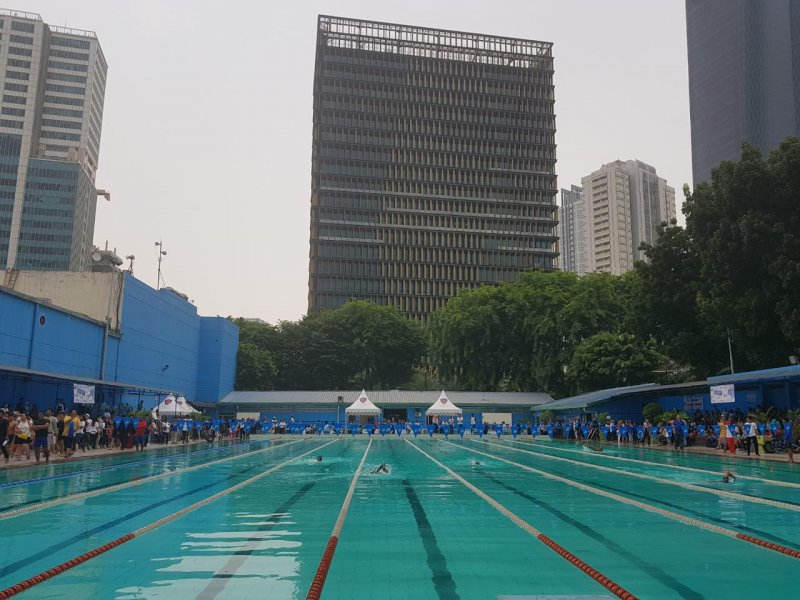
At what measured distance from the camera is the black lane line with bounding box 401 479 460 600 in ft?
20.4

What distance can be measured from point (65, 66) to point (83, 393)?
5713 inches

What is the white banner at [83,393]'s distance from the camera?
26.4m

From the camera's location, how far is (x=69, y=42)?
14812 cm

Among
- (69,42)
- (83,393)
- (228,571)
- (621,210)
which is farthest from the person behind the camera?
(621,210)

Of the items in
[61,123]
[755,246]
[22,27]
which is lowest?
[755,246]

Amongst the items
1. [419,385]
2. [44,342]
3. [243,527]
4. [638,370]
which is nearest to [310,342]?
[419,385]

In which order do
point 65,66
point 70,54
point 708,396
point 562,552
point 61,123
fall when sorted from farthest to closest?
1. point 70,54
2. point 65,66
3. point 61,123
4. point 708,396
5. point 562,552

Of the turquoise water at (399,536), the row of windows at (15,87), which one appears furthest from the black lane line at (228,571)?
the row of windows at (15,87)

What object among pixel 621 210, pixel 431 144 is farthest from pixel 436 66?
pixel 621 210

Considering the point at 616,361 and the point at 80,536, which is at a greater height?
the point at 616,361

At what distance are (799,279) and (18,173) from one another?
5316 inches

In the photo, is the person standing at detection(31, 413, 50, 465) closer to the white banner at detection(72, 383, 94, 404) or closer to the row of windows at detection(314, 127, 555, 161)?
the white banner at detection(72, 383, 94, 404)

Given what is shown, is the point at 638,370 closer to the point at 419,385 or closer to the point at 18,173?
the point at 419,385

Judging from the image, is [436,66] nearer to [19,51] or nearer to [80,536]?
[19,51]
